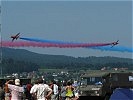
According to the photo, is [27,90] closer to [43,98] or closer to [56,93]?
[56,93]

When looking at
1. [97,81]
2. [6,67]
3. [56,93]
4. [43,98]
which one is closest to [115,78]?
[97,81]

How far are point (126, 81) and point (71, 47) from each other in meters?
38.0

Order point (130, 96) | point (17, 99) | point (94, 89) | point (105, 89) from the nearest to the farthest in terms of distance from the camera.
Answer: point (130, 96)
point (17, 99)
point (105, 89)
point (94, 89)

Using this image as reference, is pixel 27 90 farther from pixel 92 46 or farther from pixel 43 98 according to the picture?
pixel 92 46

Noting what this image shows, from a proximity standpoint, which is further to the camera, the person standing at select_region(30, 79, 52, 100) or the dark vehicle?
the dark vehicle

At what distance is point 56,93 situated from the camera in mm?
28500

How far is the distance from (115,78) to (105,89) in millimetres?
2567

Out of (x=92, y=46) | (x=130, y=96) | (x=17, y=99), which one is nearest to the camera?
(x=130, y=96)

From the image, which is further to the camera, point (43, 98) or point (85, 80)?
point (85, 80)

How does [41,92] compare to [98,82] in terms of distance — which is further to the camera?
[98,82]

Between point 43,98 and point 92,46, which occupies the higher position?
point 92,46

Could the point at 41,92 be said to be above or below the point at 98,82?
below

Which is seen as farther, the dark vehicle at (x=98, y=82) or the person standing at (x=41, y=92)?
the dark vehicle at (x=98, y=82)

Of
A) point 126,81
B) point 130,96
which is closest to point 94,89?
point 126,81
